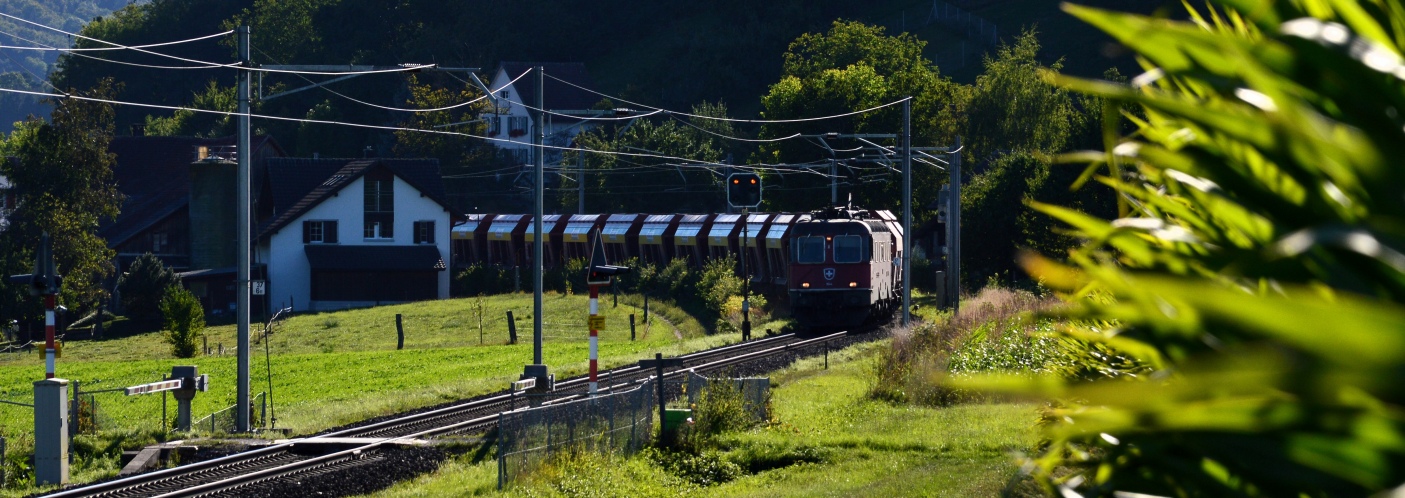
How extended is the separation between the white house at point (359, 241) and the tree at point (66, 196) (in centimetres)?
748

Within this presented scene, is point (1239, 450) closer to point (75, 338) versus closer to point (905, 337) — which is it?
point (905, 337)

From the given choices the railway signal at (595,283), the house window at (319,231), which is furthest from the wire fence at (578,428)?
the house window at (319,231)

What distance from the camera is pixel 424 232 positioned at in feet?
199

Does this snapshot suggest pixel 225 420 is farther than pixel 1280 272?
Yes

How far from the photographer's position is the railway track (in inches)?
564

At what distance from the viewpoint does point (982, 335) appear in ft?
66.5

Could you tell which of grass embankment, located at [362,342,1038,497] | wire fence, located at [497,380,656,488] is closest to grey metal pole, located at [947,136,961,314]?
grass embankment, located at [362,342,1038,497]

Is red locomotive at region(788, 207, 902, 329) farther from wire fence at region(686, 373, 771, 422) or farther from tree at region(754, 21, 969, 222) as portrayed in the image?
tree at region(754, 21, 969, 222)

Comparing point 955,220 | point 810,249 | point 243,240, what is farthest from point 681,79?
point 243,240

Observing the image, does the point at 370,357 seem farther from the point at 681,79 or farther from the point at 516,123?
the point at 681,79

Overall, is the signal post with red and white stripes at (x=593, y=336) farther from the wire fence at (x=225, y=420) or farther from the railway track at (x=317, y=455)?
the wire fence at (x=225, y=420)

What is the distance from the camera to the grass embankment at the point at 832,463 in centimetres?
1252

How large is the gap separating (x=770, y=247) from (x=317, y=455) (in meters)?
32.4

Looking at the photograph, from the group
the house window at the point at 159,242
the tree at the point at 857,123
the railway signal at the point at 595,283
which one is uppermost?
the tree at the point at 857,123
